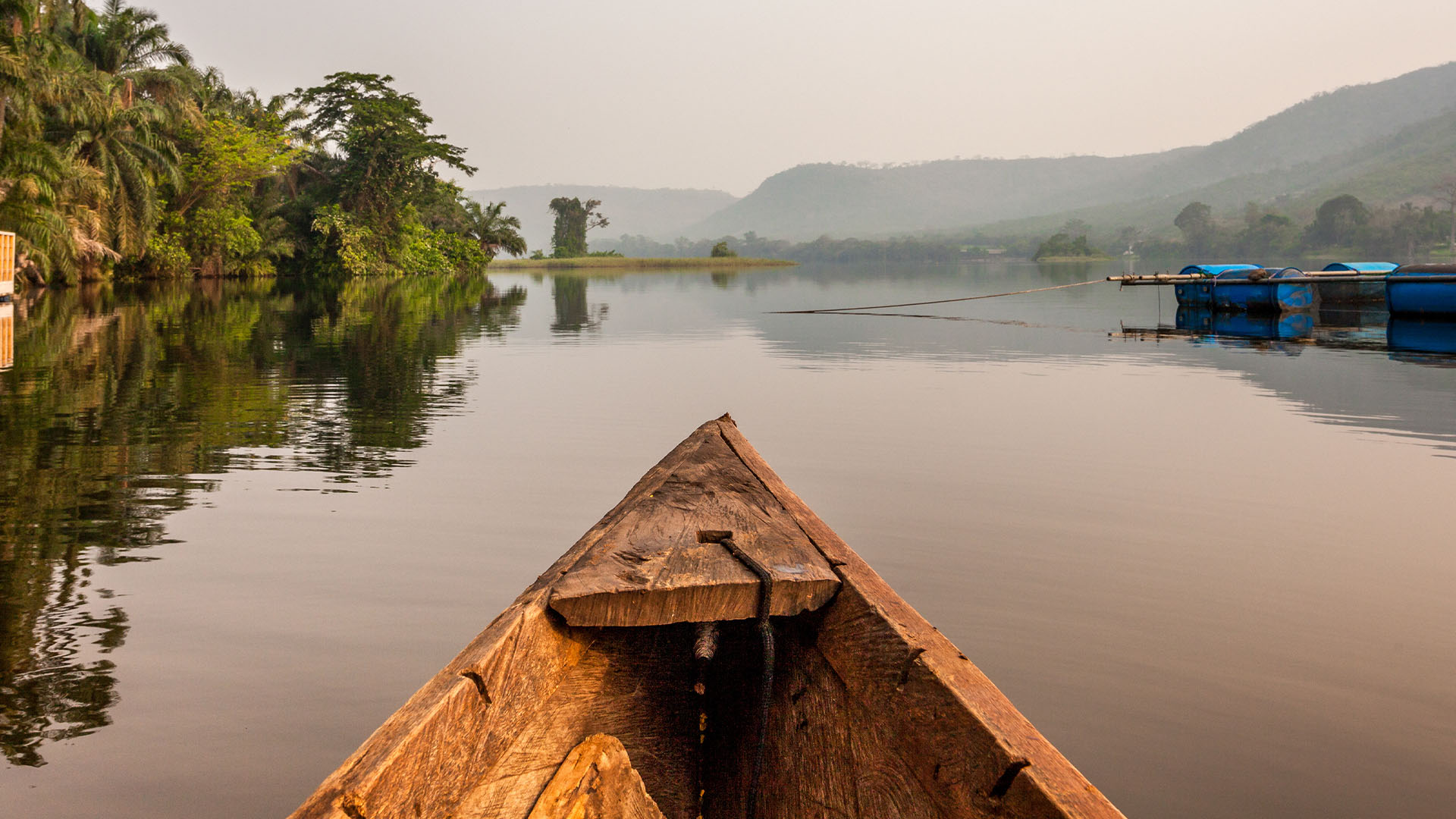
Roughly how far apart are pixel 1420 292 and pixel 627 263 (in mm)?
87652

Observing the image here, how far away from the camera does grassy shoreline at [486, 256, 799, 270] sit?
100 m

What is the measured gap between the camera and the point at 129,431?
8445 mm

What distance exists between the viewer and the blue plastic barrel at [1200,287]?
2714 cm

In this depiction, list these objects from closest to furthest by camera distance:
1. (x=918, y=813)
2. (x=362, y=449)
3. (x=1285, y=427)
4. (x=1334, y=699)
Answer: (x=918, y=813)
(x=1334, y=699)
(x=362, y=449)
(x=1285, y=427)

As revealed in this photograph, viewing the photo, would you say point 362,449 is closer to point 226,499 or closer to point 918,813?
point 226,499

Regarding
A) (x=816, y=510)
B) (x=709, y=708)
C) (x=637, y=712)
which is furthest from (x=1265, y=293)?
(x=637, y=712)

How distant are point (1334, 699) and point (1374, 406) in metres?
8.97

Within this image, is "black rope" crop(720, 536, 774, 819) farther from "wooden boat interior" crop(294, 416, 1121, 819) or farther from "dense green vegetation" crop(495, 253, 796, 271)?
"dense green vegetation" crop(495, 253, 796, 271)

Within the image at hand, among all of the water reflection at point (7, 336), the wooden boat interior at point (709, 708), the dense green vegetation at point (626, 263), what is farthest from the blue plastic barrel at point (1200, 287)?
the dense green vegetation at point (626, 263)

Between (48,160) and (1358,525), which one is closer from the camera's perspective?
(1358,525)

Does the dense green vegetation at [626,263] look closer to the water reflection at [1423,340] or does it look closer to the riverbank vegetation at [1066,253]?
the riverbank vegetation at [1066,253]

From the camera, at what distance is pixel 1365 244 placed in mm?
119438

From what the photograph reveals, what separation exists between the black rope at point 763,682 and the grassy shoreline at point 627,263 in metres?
95.6

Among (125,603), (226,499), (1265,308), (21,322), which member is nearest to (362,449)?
(226,499)
